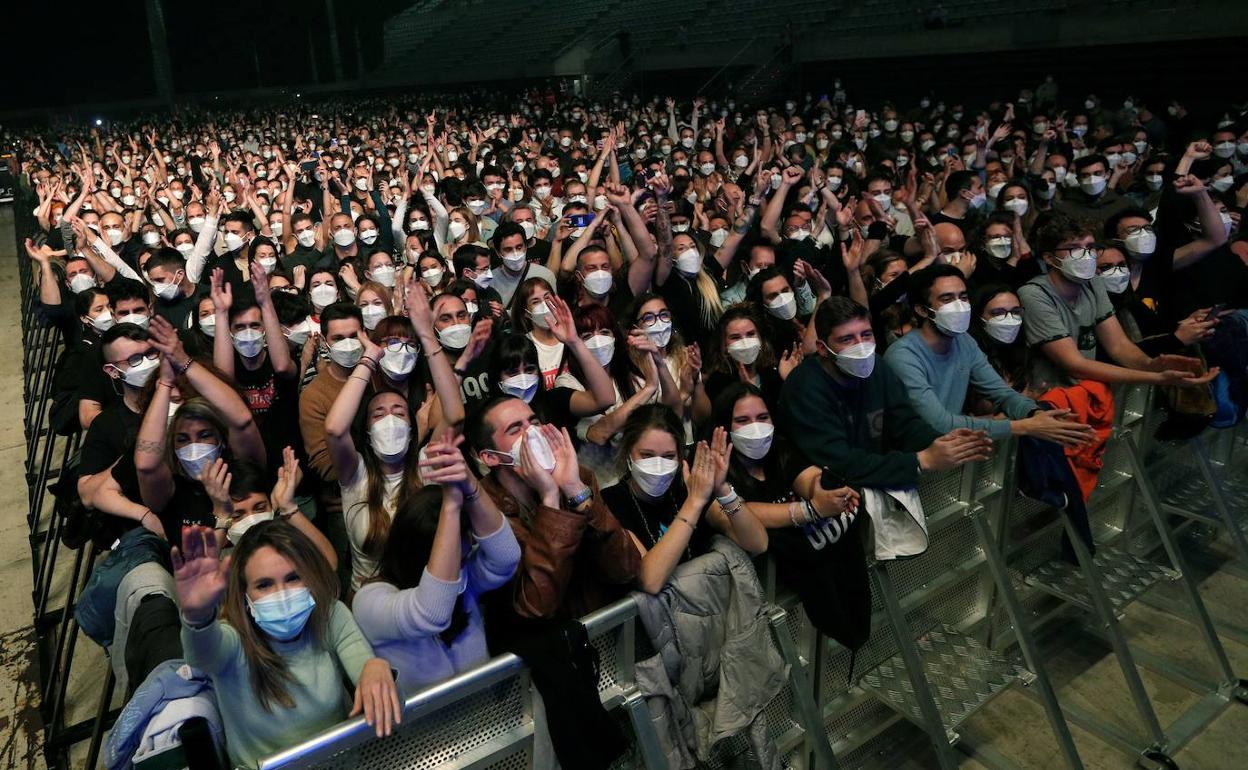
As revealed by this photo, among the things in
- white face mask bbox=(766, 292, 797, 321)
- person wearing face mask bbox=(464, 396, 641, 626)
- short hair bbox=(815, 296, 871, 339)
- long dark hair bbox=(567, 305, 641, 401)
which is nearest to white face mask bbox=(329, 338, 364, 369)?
long dark hair bbox=(567, 305, 641, 401)

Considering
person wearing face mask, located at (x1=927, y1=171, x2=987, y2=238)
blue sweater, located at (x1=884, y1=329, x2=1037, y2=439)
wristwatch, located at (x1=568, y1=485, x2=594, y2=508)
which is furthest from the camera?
person wearing face mask, located at (x1=927, y1=171, x2=987, y2=238)

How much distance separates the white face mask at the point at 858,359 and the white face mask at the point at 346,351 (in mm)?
2307

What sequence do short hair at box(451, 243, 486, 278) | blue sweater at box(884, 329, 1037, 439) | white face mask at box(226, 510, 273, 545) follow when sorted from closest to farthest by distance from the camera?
white face mask at box(226, 510, 273, 545)
blue sweater at box(884, 329, 1037, 439)
short hair at box(451, 243, 486, 278)

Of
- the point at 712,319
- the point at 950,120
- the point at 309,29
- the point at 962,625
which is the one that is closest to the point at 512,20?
the point at 309,29

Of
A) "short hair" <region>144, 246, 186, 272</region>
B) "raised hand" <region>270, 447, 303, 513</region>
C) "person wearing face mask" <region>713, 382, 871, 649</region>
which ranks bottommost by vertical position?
"person wearing face mask" <region>713, 382, 871, 649</region>

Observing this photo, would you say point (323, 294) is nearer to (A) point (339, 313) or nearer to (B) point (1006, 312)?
(A) point (339, 313)

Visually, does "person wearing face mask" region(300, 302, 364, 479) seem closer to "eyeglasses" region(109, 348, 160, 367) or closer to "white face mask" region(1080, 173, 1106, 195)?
"eyeglasses" region(109, 348, 160, 367)

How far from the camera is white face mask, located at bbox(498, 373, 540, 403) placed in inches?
152

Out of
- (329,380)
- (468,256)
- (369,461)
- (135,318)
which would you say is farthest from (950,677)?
(135,318)

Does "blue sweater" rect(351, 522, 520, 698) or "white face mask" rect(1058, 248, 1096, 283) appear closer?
"blue sweater" rect(351, 522, 520, 698)

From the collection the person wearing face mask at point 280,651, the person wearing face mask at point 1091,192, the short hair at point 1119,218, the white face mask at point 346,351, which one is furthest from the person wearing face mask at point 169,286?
the person wearing face mask at point 1091,192

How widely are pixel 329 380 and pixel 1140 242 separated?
15.7 ft

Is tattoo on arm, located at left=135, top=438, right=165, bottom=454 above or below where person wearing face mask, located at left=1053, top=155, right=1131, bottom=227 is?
below

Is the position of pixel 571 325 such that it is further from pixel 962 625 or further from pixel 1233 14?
pixel 1233 14
